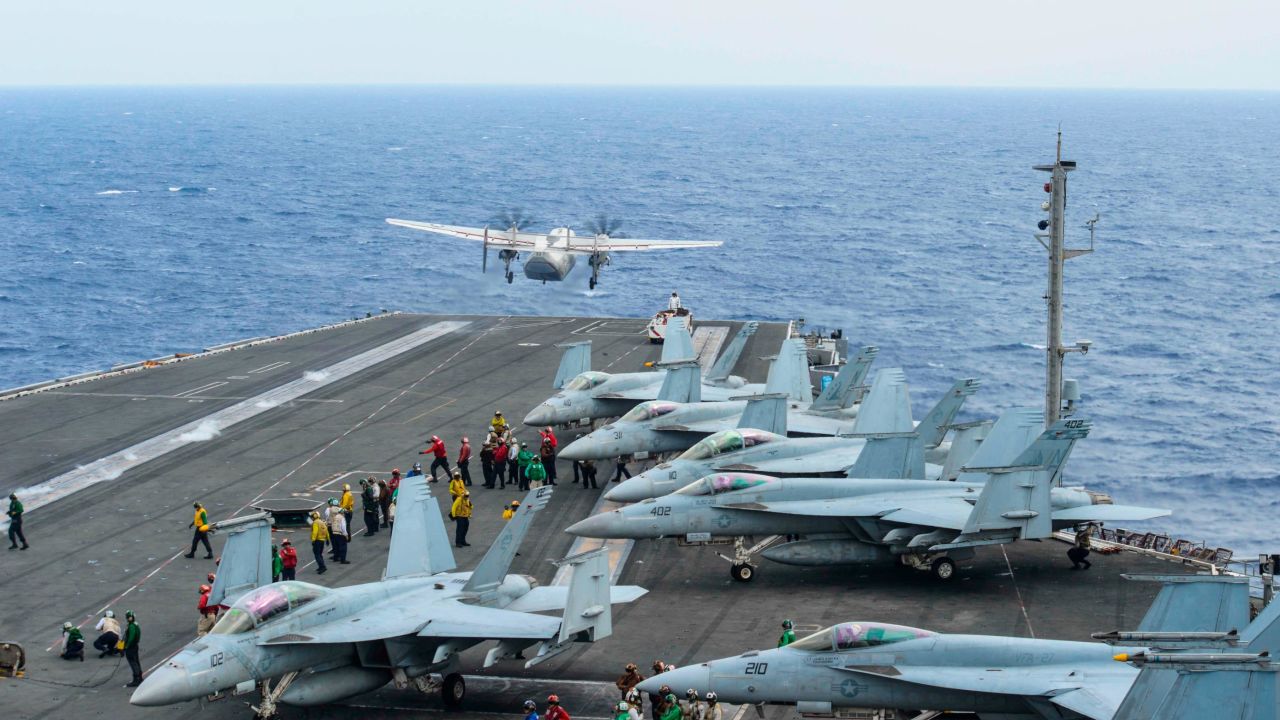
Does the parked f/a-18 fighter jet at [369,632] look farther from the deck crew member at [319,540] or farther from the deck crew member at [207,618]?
the deck crew member at [319,540]

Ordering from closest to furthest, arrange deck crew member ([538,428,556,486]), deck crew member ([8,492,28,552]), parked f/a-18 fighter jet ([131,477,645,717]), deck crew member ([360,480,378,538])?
parked f/a-18 fighter jet ([131,477,645,717])
deck crew member ([8,492,28,552])
deck crew member ([360,480,378,538])
deck crew member ([538,428,556,486])

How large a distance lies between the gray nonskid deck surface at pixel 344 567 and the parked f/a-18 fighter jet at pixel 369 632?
3.44 feet

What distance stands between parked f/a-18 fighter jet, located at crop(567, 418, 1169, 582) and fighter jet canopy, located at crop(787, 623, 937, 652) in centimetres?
747

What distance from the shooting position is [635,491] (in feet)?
110

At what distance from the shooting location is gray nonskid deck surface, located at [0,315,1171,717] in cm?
2583

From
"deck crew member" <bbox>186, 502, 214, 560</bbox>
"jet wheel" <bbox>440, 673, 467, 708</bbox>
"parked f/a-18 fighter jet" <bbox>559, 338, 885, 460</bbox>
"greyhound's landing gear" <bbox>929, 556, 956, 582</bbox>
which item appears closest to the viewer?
"jet wheel" <bbox>440, 673, 467, 708</bbox>

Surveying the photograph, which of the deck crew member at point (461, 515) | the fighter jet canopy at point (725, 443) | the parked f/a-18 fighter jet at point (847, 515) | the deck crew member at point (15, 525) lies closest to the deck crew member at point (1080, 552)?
the parked f/a-18 fighter jet at point (847, 515)

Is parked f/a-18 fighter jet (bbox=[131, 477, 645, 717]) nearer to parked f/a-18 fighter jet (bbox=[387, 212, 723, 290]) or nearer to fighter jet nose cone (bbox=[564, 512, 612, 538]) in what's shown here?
fighter jet nose cone (bbox=[564, 512, 612, 538])

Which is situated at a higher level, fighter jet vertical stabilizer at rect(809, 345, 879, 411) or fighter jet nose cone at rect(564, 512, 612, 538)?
fighter jet vertical stabilizer at rect(809, 345, 879, 411)

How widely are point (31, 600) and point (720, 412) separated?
1847cm

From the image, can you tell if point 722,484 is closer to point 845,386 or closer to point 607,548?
point 607,548

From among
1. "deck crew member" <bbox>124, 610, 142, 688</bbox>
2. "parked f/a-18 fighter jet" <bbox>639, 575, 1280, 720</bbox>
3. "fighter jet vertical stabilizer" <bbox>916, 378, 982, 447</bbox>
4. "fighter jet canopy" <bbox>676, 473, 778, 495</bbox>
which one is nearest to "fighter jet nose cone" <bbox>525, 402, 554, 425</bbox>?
"fighter jet canopy" <bbox>676, 473, 778, 495</bbox>

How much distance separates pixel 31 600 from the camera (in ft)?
97.4

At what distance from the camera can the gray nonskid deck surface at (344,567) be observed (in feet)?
84.7
